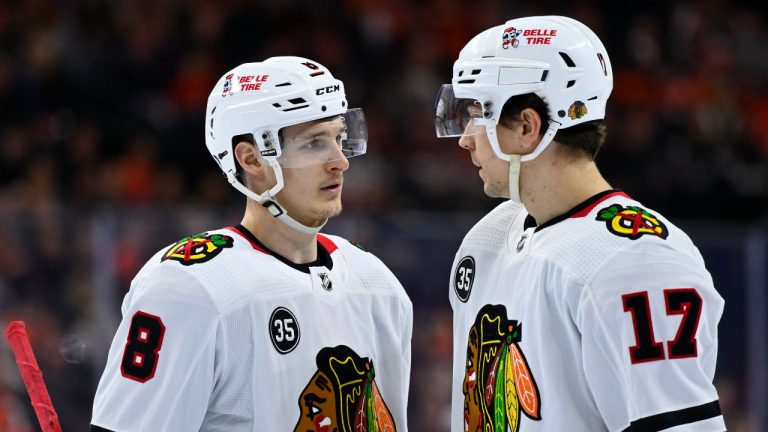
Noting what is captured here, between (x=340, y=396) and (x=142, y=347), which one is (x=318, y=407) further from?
(x=142, y=347)

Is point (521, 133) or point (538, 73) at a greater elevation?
point (538, 73)

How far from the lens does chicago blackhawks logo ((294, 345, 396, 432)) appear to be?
305 centimetres

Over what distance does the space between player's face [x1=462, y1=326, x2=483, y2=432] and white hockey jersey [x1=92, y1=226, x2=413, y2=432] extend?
0.78 feet

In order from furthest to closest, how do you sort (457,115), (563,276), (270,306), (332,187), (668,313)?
(332,187), (457,115), (270,306), (563,276), (668,313)

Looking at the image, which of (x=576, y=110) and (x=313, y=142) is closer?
(x=576, y=110)

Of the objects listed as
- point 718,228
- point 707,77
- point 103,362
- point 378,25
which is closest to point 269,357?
point 103,362

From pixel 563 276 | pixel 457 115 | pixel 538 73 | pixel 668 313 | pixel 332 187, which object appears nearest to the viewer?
pixel 668 313

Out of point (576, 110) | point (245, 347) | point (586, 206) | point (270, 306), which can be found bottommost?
point (245, 347)

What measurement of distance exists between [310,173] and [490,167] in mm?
502

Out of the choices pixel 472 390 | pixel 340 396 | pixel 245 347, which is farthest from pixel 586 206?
pixel 245 347

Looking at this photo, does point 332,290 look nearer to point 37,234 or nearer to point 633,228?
point 633,228

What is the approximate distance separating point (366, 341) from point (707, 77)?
7.16 metres

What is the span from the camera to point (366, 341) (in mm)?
3209

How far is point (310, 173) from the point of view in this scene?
319 centimetres
